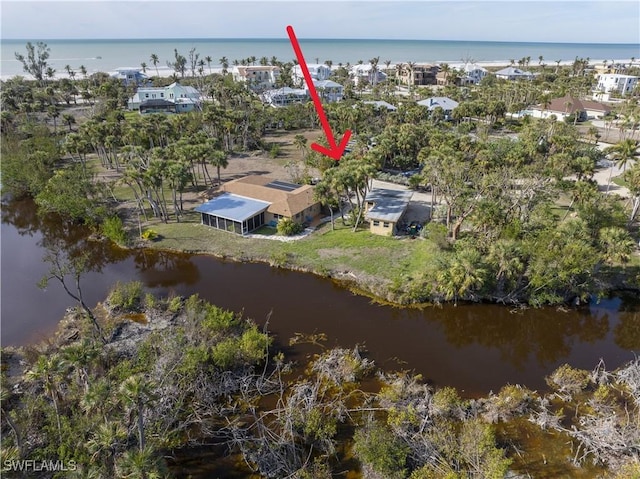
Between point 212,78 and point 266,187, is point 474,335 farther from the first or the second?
point 212,78

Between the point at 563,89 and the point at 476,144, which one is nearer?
the point at 476,144

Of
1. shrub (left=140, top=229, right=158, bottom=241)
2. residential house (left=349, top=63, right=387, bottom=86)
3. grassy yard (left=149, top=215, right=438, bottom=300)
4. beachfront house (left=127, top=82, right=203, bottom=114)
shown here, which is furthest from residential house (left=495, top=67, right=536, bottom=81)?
shrub (left=140, top=229, right=158, bottom=241)

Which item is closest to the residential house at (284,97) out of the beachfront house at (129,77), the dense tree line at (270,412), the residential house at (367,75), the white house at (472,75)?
the residential house at (367,75)

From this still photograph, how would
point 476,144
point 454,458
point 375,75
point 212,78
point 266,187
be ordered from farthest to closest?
point 375,75 < point 212,78 < point 476,144 < point 266,187 < point 454,458

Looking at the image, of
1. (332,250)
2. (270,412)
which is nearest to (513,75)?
(332,250)

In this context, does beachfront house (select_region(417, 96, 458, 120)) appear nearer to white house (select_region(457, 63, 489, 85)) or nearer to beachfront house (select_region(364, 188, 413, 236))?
beachfront house (select_region(364, 188, 413, 236))

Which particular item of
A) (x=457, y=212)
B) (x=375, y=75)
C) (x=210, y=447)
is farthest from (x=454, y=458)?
(x=375, y=75)

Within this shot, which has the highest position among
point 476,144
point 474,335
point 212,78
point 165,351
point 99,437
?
point 212,78
